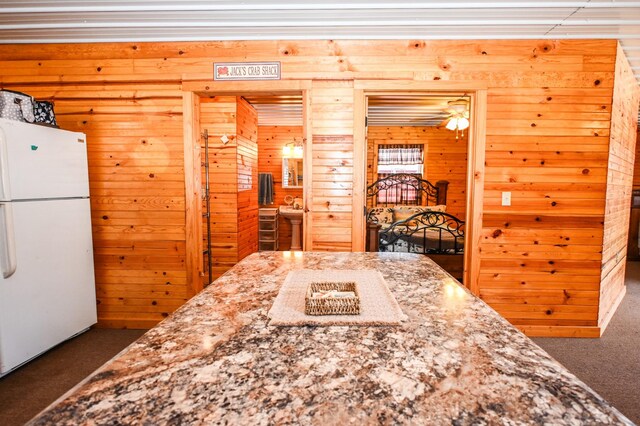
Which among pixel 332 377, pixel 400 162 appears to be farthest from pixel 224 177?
pixel 332 377

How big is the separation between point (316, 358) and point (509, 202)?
3038 mm

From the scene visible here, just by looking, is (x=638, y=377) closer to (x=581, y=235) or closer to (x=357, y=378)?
(x=581, y=235)

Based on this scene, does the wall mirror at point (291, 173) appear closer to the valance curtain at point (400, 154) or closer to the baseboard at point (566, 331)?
the valance curtain at point (400, 154)

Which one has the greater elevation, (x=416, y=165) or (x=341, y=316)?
(x=416, y=165)

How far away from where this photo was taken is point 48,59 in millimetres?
3250

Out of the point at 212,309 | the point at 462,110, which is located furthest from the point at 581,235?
the point at 212,309

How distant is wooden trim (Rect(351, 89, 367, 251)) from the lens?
3189 mm

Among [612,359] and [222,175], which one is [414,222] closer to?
[612,359]

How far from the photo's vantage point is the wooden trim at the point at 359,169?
3.19 meters

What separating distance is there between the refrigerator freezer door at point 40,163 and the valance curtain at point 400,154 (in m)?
5.55

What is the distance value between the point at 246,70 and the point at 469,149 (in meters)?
2.30

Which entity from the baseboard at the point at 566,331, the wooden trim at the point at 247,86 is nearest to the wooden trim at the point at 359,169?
the wooden trim at the point at 247,86

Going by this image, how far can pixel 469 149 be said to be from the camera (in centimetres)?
324

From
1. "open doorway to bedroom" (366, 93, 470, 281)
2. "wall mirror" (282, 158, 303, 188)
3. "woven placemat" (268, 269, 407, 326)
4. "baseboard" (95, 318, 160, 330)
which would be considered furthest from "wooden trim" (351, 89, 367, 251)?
"wall mirror" (282, 158, 303, 188)
